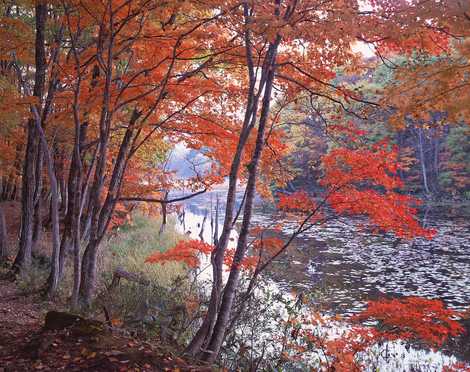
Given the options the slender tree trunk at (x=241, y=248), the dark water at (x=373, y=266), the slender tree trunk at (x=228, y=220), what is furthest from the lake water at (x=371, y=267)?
the slender tree trunk at (x=228, y=220)

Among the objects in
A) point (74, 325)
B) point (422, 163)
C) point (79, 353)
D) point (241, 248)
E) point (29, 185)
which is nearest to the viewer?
point (79, 353)

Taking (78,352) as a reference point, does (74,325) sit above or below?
above

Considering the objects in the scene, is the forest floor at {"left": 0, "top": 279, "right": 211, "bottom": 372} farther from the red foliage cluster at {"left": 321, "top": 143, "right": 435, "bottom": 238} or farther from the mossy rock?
the red foliage cluster at {"left": 321, "top": 143, "right": 435, "bottom": 238}

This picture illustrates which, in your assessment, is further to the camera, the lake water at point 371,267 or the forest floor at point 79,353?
the lake water at point 371,267

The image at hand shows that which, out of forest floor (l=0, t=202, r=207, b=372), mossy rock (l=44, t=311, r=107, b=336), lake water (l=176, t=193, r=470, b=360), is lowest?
lake water (l=176, t=193, r=470, b=360)

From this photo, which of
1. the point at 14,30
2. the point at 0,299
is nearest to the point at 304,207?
the point at 0,299

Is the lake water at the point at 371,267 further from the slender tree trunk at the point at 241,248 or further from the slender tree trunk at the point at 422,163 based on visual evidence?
the slender tree trunk at the point at 422,163

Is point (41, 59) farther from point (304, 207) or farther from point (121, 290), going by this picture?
point (304, 207)

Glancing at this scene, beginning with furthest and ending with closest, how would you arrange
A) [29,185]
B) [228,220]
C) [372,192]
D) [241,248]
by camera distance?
[29,185], [372,192], [241,248], [228,220]

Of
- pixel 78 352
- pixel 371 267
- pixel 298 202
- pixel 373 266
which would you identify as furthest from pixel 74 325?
pixel 373 266

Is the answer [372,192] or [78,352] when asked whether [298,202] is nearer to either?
[372,192]

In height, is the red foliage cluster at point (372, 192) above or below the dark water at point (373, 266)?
above

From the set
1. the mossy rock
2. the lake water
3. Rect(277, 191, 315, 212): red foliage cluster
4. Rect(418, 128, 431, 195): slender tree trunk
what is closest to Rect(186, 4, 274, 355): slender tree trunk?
the mossy rock

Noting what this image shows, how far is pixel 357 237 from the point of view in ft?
76.3
